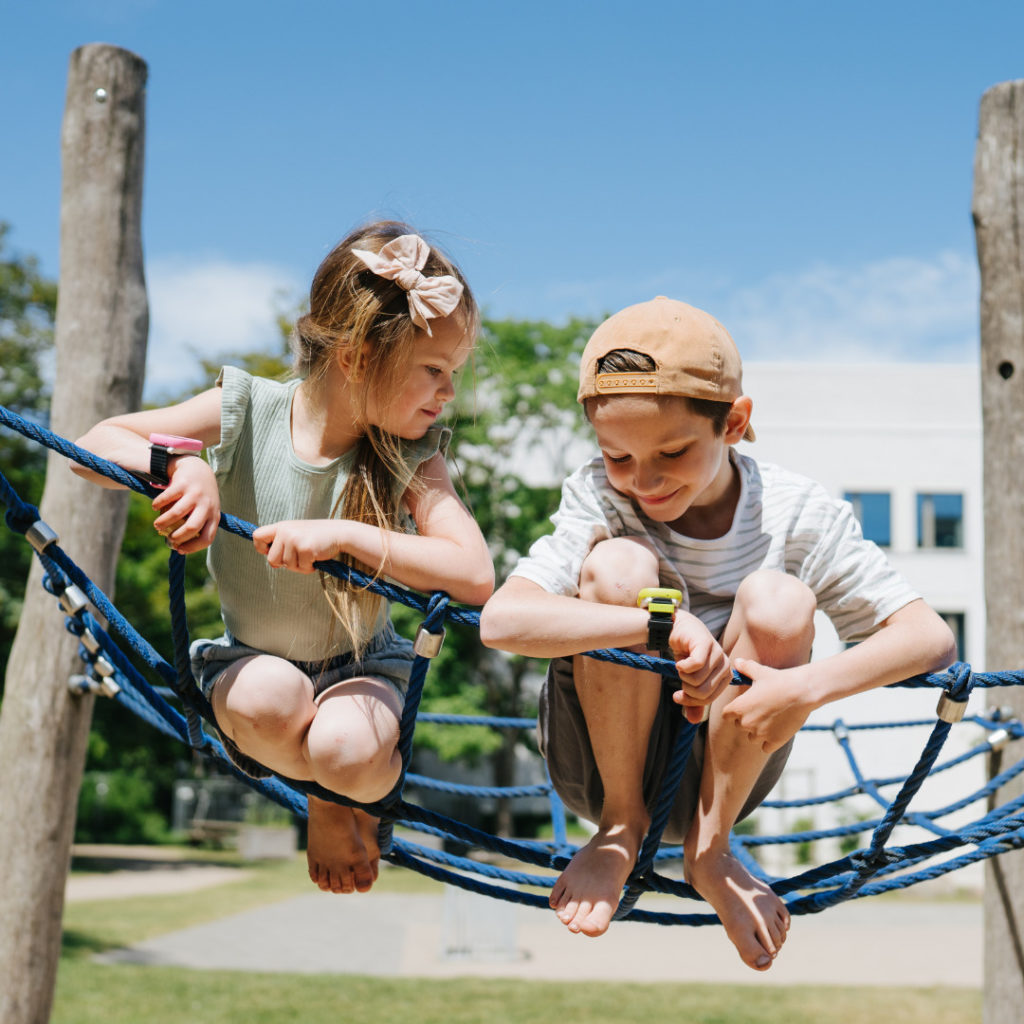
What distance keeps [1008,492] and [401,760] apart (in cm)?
221

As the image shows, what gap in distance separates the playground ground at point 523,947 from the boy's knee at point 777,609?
26.7 ft

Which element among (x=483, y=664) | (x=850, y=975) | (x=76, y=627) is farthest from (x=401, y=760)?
(x=483, y=664)

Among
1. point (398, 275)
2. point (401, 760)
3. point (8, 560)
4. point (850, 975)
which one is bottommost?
point (850, 975)

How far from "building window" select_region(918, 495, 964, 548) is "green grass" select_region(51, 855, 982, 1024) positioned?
11.0 m

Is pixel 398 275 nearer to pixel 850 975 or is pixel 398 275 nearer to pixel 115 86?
pixel 115 86

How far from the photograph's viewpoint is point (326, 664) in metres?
1.91

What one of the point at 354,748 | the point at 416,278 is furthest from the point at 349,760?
the point at 416,278

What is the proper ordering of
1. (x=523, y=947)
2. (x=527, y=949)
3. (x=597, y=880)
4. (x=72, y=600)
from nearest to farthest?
1. (x=597, y=880)
2. (x=72, y=600)
3. (x=527, y=949)
4. (x=523, y=947)

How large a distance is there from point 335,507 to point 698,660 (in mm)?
635

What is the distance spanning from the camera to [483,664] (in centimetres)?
1870

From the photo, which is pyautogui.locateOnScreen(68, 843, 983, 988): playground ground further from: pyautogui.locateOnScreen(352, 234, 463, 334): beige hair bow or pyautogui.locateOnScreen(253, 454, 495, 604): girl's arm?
pyautogui.locateOnScreen(352, 234, 463, 334): beige hair bow

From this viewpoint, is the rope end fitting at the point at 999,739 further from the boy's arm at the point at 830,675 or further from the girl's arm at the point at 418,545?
the girl's arm at the point at 418,545

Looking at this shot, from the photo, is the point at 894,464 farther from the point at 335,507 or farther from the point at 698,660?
the point at 698,660

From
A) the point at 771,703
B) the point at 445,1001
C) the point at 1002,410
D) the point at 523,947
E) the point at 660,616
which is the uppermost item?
the point at 1002,410
